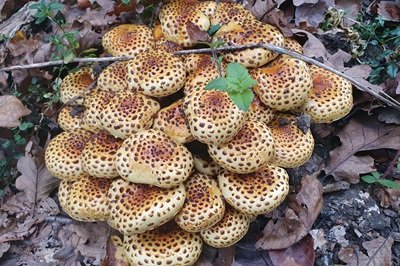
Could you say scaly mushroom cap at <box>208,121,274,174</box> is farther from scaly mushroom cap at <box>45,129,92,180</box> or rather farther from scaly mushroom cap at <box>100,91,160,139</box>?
scaly mushroom cap at <box>45,129,92,180</box>

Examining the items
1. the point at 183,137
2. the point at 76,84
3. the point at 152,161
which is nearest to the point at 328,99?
the point at 183,137

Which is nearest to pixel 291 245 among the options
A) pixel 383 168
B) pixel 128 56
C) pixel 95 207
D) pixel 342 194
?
pixel 342 194

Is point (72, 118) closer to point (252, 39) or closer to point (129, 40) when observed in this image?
point (129, 40)

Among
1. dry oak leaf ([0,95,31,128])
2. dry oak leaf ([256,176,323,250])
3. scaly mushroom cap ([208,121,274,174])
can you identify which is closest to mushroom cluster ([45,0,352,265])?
scaly mushroom cap ([208,121,274,174])

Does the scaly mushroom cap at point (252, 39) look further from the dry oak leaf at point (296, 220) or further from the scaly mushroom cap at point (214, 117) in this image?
the dry oak leaf at point (296, 220)

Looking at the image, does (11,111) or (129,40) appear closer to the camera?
(129,40)

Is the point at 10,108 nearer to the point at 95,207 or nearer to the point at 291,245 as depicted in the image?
the point at 95,207
